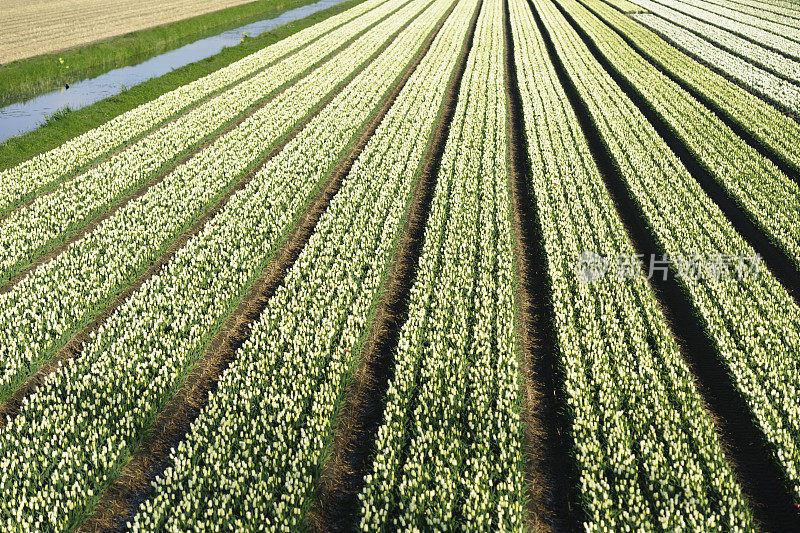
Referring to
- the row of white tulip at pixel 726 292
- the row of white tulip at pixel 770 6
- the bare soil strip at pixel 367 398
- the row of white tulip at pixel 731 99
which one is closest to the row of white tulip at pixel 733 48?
the row of white tulip at pixel 731 99

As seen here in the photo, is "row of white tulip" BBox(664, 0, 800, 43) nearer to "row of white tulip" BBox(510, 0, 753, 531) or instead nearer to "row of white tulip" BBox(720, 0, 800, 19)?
"row of white tulip" BBox(720, 0, 800, 19)

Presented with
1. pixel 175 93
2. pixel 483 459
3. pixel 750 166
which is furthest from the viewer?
pixel 175 93

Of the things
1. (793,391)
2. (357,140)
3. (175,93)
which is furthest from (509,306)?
(175,93)

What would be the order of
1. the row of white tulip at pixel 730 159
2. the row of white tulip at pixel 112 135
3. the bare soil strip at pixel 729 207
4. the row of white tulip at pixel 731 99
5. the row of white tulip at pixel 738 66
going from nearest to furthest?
the bare soil strip at pixel 729 207 → the row of white tulip at pixel 730 159 → the row of white tulip at pixel 112 135 → the row of white tulip at pixel 731 99 → the row of white tulip at pixel 738 66

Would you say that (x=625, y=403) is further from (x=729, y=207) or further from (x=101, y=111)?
(x=101, y=111)

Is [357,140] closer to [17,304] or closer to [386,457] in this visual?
[17,304]

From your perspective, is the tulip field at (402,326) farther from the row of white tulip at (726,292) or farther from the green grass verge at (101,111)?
the green grass verge at (101,111)

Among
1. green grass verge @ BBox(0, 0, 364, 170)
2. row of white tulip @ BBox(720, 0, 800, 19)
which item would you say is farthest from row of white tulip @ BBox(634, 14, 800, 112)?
green grass verge @ BBox(0, 0, 364, 170)
